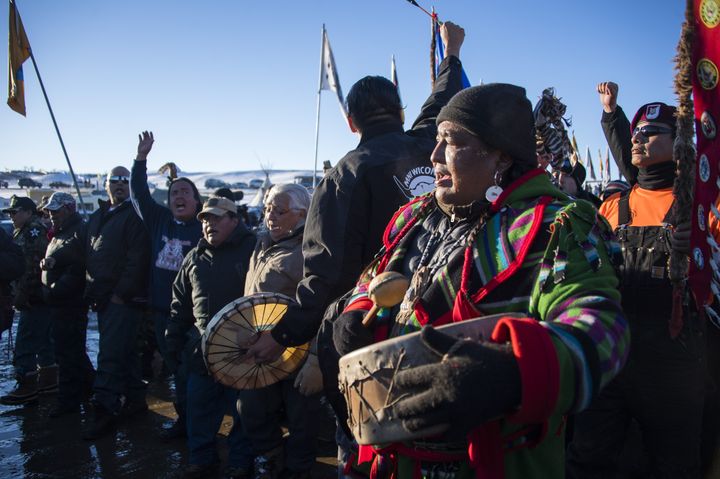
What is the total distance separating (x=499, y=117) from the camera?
166 centimetres

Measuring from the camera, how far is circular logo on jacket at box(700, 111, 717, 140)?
195cm

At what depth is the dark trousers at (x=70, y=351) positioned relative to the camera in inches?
231

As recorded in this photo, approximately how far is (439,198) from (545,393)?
0.81m

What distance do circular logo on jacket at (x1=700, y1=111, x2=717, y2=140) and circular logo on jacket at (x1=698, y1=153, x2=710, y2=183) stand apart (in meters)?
0.08

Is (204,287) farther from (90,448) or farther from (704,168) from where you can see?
(704,168)

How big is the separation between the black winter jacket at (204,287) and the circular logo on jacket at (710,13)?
11.3 feet

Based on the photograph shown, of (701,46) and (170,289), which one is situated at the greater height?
(701,46)

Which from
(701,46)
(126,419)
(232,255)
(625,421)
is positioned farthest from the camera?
(126,419)

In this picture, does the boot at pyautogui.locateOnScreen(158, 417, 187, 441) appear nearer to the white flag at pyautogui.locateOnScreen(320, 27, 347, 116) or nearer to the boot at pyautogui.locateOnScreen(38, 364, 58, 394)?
the boot at pyautogui.locateOnScreen(38, 364, 58, 394)

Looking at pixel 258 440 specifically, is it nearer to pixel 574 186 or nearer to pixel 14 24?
pixel 574 186

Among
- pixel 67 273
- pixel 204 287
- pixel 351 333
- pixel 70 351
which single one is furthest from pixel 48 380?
pixel 351 333

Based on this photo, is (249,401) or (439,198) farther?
(249,401)

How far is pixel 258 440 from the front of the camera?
12.6 ft

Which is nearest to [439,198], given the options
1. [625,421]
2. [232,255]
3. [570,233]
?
[570,233]
